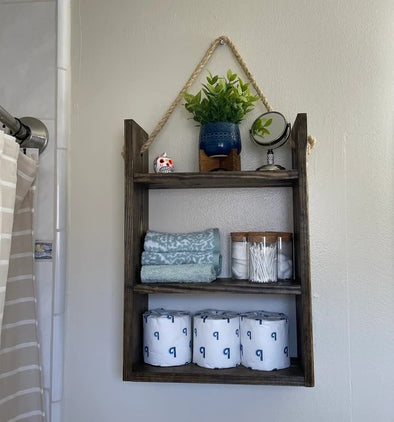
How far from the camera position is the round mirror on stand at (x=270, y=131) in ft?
3.16

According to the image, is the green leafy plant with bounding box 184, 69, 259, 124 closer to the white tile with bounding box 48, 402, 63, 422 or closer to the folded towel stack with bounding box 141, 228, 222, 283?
the folded towel stack with bounding box 141, 228, 222, 283

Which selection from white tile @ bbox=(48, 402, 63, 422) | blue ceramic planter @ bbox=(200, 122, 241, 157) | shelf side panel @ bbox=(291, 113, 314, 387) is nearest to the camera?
shelf side panel @ bbox=(291, 113, 314, 387)

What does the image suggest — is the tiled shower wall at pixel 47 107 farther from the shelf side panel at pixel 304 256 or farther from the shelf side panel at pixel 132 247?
the shelf side panel at pixel 304 256

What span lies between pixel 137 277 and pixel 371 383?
25.0 inches

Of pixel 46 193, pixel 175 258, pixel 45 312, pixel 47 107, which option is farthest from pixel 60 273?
pixel 47 107

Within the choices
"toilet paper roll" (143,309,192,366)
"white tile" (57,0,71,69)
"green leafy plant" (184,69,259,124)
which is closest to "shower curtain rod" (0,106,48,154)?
"white tile" (57,0,71,69)

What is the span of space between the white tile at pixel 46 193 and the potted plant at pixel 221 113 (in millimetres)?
412

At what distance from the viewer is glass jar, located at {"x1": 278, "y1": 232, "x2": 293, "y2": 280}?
37.1 inches

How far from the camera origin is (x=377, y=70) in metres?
1.04

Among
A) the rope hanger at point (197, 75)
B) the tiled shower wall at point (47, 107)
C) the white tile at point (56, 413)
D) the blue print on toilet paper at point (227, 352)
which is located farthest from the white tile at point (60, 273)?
the blue print on toilet paper at point (227, 352)

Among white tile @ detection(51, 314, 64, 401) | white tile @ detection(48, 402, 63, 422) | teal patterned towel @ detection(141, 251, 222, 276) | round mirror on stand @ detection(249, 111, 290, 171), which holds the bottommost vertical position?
white tile @ detection(48, 402, 63, 422)

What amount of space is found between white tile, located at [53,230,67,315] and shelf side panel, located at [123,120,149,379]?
Answer: 245 mm

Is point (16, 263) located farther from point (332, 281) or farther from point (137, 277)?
point (332, 281)

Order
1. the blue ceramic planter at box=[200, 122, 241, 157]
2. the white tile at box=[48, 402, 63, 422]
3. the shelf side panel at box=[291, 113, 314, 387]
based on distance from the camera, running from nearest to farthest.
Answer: the shelf side panel at box=[291, 113, 314, 387] → the blue ceramic planter at box=[200, 122, 241, 157] → the white tile at box=[48, 402, 63, 422]
